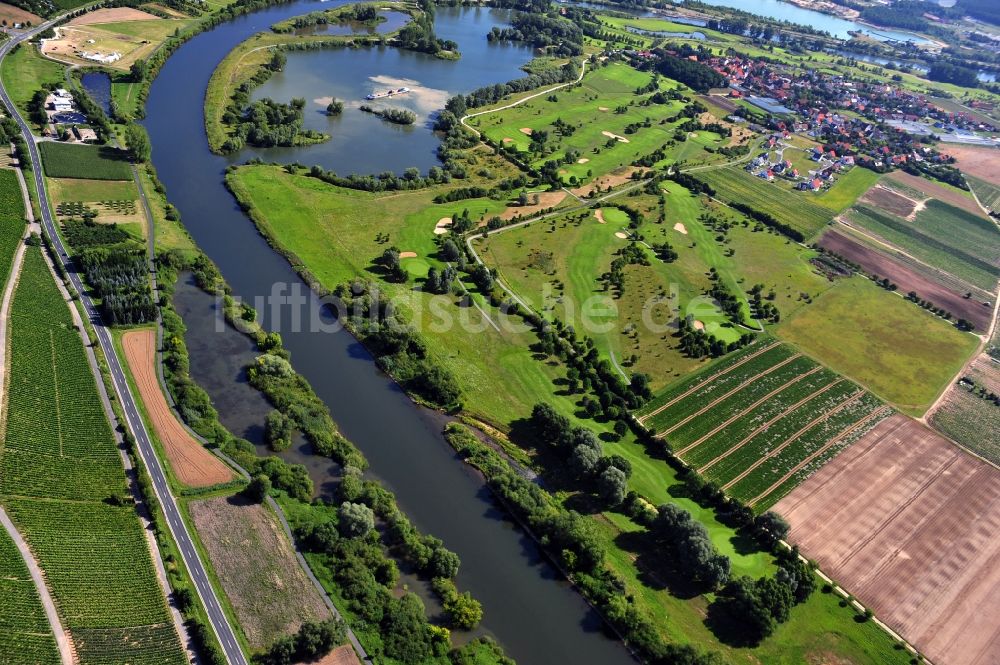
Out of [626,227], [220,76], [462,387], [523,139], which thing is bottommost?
[462,387]

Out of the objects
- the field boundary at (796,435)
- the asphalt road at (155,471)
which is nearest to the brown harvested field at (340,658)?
the asphalt road at (155,471)

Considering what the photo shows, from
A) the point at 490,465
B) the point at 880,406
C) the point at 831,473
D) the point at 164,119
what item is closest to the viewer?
the point at 490,465

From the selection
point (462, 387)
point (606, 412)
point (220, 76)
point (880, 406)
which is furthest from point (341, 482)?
point (220, 76)

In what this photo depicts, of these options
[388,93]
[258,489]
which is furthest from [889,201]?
[258,489]

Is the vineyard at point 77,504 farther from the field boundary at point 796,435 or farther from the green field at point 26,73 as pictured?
the green field at point 26,73

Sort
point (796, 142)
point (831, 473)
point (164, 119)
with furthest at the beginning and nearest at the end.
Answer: point (796, 142), point (164, 119), point (831, 473)

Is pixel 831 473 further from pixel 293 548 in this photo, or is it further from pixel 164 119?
pixel 164 119

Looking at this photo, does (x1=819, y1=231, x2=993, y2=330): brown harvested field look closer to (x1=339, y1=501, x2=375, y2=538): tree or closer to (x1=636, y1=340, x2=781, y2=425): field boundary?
(x1=636, y1=340, x2=781, y2=425): field boundary
